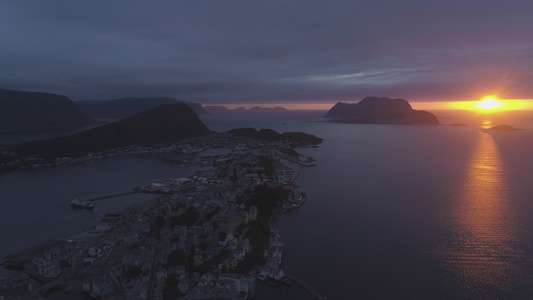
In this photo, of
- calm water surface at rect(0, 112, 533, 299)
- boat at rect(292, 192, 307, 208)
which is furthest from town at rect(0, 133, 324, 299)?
calm water surface at rect(0, 112, 533, 299)

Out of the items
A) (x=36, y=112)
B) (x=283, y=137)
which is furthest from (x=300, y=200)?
(x=36, y=112)

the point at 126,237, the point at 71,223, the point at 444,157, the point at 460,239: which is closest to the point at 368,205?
the point at 460,239

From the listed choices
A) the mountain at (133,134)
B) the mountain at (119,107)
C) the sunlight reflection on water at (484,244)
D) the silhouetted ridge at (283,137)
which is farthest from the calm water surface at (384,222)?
the mountain at (119,107)

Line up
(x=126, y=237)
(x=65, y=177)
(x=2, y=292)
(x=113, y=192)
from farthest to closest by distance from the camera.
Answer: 1. (x=65, y=177)
2. (x=113, y=192)
3. (x=126, y=237)
4. (x=2, y=292)

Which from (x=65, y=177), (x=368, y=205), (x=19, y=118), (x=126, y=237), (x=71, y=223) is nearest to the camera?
(x=126, y=237)

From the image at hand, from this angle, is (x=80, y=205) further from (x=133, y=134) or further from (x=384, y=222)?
(x=133, y=134)

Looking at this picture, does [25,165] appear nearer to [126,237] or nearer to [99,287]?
[126,237]

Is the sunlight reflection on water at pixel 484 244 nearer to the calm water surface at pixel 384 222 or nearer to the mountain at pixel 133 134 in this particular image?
the calm water surface at pixel 384 222
